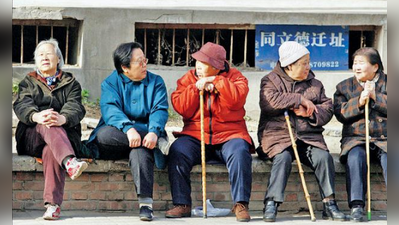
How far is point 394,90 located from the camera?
21.1 ft

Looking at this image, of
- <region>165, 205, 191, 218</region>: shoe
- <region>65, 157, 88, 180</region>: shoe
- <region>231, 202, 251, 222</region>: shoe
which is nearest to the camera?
<region>65, 157, 88, 180</region>: shoe

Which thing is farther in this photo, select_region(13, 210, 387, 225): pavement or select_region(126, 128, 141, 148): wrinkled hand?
select_region(126, 128, 141, 148): wrinkled hand

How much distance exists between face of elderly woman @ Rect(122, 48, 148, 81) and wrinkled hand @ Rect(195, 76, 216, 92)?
0.50 m

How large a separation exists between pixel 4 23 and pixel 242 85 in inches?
118

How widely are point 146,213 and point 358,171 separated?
186 centimetres

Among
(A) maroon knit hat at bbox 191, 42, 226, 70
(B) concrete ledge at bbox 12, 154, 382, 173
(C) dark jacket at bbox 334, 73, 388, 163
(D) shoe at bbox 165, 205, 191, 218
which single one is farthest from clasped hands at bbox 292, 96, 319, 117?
(D) shoe at bbox 165, 205, 191, 218

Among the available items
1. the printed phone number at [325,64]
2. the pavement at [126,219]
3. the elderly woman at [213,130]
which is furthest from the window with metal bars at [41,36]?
the pavement at [126,219]

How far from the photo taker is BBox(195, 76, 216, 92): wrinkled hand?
307 inches

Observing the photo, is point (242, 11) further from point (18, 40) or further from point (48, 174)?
point (48, 174)

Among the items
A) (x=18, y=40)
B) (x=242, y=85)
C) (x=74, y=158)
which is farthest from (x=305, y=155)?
(x=18, y=40)

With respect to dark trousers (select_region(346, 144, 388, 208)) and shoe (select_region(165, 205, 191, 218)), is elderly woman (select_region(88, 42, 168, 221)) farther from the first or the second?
dark trousers (select_region(346, 144, 388, 208))

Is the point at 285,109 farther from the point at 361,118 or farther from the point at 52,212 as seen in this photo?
the point at 52,212

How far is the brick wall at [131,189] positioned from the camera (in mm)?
7797

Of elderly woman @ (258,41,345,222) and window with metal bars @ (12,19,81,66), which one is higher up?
window with metal bars @ (12,19,81,66)
